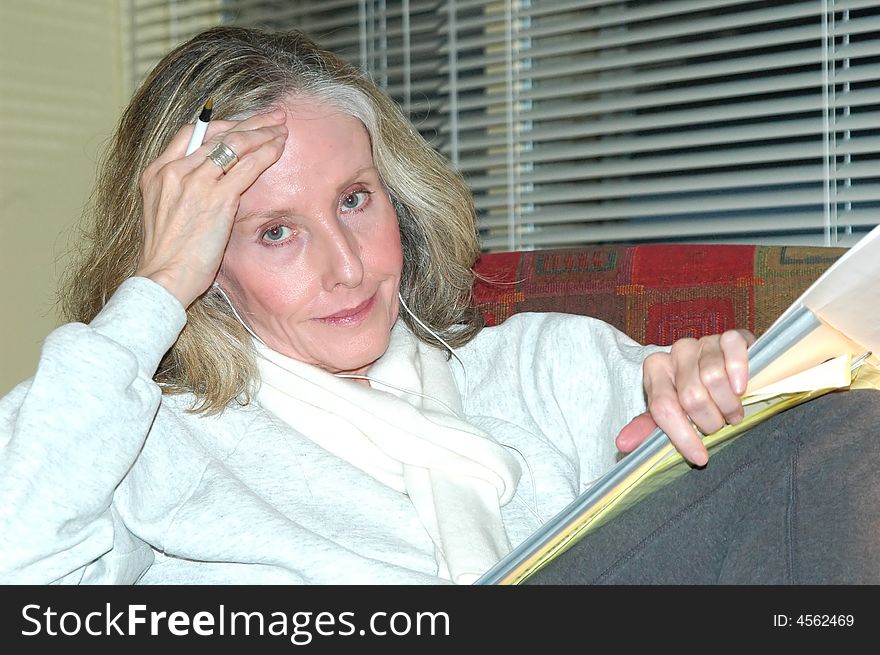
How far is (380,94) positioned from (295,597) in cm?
75

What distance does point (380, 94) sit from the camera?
135 cm

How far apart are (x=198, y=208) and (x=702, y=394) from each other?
583mm

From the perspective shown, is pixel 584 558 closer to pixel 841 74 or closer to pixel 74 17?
pixel 841 74

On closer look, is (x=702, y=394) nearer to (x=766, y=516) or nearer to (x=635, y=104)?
(x=766, y=516)

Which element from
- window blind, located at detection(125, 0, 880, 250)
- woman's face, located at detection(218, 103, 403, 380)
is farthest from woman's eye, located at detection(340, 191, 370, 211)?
window blind, located at detection(125, 0, 880, 250)

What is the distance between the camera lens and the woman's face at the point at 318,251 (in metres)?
1.15

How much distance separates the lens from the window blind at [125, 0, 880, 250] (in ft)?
6.37

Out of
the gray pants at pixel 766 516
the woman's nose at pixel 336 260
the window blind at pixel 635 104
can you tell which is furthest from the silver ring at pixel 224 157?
the window blind at pixel 635 104

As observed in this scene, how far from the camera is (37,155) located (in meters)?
2.36

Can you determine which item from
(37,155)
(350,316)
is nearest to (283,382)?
(350,316)

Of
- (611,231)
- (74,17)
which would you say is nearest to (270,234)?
(611,231)

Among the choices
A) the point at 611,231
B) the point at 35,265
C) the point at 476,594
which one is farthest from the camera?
the point at 35,265

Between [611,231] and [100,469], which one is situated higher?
[611,231]

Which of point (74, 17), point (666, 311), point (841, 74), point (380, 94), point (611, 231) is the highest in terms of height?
point (74, 17)
